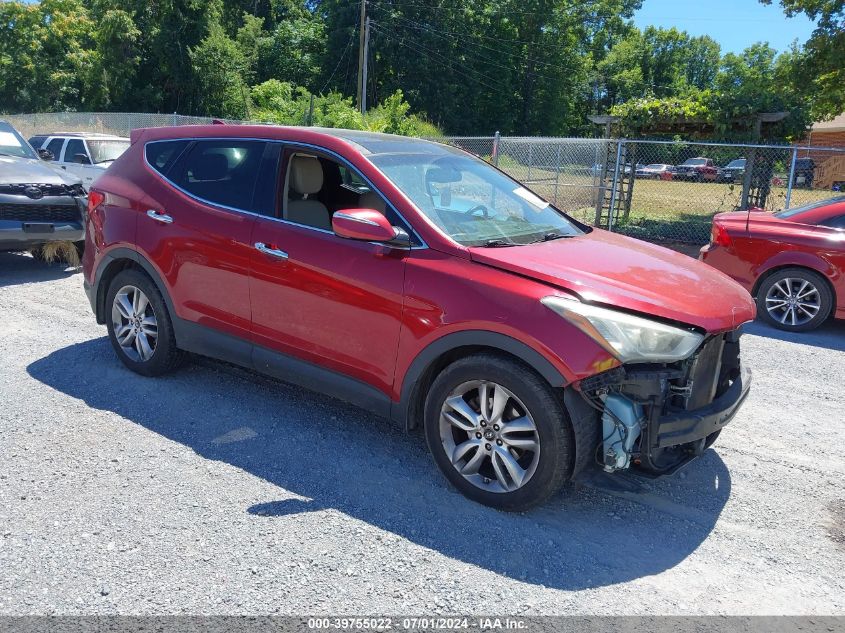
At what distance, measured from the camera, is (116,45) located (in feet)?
114

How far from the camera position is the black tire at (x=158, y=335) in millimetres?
4906

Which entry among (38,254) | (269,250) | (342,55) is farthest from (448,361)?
(342,55)

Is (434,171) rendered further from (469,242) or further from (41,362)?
(41,362)

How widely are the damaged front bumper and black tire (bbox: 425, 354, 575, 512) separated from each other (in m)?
0.13

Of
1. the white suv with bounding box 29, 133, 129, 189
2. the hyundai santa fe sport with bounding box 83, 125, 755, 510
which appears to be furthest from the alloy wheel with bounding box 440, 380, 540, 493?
the white suv with bounding box 29, 133, 129, 189

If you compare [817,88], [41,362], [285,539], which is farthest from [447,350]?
[817,88]

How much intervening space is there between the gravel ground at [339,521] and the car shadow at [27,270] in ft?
12.9

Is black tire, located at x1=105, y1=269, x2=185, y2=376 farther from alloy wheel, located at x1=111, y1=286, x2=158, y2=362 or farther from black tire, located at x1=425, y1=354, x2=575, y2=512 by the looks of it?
black tire, located at x1=425, y1=354, x2=575, y2=512

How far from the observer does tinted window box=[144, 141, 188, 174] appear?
497 cm

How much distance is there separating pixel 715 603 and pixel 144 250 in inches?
162

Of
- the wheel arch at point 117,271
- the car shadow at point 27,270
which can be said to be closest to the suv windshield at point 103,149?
the car shadow at point 27,270

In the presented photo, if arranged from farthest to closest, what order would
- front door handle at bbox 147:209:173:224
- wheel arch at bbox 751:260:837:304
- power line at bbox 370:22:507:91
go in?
power line at bbox 370:22:507:91 → wheel arch at bbox 751:260:837:304 → front door handle at bbox 147:209:173:224

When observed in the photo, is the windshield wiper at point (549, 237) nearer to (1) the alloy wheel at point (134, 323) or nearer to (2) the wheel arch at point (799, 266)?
(1) the alloy wheel at point (134, 323)


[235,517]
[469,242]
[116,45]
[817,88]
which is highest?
[116,45]
